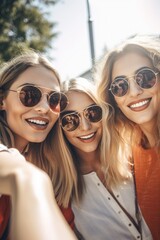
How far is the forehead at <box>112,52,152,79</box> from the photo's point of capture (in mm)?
2754

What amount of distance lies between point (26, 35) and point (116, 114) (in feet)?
39.7

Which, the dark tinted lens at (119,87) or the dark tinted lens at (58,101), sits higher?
the dark tinted lens at (119,87)

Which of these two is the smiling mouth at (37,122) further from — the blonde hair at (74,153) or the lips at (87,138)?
the lips at (87,138)

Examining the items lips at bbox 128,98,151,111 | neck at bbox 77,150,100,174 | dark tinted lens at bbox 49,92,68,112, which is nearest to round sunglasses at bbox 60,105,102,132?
dark tinted lens at bbox 49,92,68,112

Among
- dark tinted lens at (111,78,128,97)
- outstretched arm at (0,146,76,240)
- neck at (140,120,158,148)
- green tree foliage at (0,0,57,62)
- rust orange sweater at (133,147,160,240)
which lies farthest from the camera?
green tree foliage at (0,0,57,62)

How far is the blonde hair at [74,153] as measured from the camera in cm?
283

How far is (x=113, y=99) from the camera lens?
3102 millimetres

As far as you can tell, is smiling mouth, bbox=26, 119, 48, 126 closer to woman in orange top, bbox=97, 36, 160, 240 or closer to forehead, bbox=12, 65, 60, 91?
forehead, bbox=12, 65, 60, 91

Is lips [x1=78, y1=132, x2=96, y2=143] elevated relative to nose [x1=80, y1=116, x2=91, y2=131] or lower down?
lower down

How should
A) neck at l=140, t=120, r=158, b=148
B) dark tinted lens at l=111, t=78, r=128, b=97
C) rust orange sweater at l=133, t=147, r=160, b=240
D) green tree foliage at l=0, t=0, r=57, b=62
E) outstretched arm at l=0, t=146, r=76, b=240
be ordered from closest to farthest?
outstretched arm at l=0, t=146, r=76, b=240
rust orange sweater at l=133, t=147, r=160, b=240
dark tinted lens at l=111, t=78, r=128, b=97
neck at l=140, t=120, r=158, b=148
green tree foliage at l=0, t=0, r=57, b=62

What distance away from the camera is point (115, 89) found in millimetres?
2805

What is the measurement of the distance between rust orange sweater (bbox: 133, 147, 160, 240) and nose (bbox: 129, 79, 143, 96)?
581 millimetres

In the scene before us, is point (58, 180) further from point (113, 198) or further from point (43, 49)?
point (43, 49)

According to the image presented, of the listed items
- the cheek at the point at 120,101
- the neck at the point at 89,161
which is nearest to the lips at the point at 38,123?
the neck at the point at 89,161
